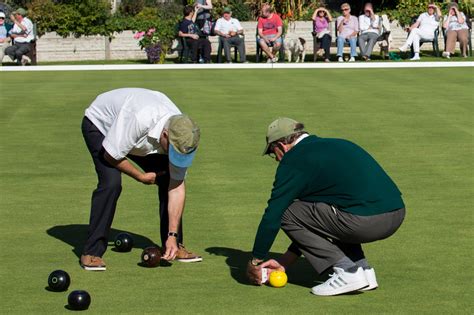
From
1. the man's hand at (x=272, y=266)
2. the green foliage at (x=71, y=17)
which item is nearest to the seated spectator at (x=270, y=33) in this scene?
the green foliage at (x=71, y=17)

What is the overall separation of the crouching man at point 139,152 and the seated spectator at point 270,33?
1683 cm

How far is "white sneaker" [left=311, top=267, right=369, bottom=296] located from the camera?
7.31 m

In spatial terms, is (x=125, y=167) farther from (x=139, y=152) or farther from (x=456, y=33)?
(x=456, y=33)

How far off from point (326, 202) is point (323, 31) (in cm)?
1892

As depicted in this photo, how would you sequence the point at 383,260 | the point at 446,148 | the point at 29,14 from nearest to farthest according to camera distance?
the point at 383,260, the point at 446,148, the point at 29,14

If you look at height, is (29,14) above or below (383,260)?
above

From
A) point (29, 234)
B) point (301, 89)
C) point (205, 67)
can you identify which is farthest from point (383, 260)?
point (205, 67)

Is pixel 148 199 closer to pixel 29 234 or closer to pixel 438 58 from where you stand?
pixel 29 234

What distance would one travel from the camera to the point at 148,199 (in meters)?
11.0

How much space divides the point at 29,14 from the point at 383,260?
22482mm

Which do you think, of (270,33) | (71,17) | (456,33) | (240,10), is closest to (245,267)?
(270,33)

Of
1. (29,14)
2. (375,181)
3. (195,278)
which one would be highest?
(29,14)

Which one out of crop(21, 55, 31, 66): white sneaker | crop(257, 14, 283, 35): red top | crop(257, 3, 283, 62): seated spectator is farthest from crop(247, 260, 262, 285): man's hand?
crop(21, 55, 31, 66): white sneaker

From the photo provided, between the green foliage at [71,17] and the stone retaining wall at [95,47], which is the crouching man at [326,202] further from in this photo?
the green foliage at [71,17]
